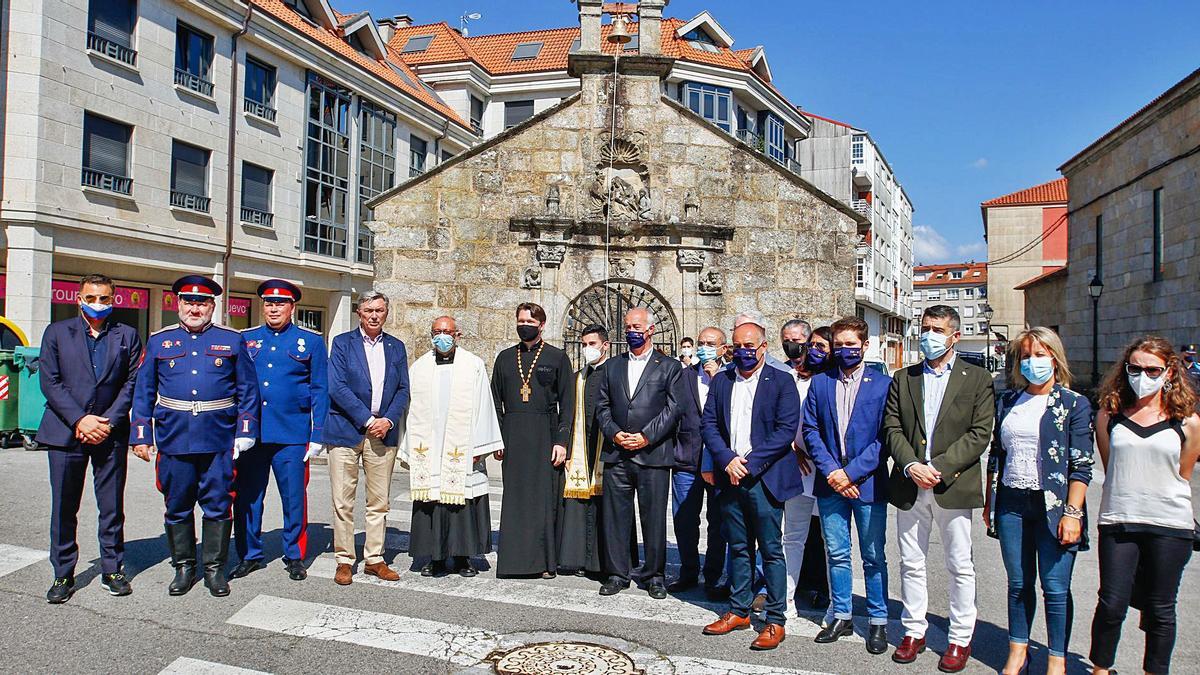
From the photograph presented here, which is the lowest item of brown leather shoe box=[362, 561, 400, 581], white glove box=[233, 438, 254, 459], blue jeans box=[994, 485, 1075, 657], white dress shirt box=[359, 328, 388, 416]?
brown leather shoe box=[362, 561, 400, 581]

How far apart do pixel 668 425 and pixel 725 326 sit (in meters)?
5.35

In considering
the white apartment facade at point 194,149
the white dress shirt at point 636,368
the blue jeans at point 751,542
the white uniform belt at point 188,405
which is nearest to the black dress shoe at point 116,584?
the white uniform belt at point 188,405

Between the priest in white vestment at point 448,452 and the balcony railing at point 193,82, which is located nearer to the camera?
the priest in white vestment at point 448,452

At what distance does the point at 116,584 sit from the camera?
17.5 feet

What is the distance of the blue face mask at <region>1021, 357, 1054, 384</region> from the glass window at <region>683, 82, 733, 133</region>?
29548 millimetres

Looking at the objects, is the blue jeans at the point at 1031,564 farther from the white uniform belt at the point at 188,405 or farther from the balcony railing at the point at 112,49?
the balcony railing at the point at 112,49

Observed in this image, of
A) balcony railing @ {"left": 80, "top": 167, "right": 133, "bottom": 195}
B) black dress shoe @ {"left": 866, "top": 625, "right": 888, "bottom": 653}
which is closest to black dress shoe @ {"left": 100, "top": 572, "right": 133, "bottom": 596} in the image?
black dress shoe @ {"left": 866, "top": 625, "right": 888, "bottom": 653}

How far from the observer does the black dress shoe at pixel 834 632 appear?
478 centimetres

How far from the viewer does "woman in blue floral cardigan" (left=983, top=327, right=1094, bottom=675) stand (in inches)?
164

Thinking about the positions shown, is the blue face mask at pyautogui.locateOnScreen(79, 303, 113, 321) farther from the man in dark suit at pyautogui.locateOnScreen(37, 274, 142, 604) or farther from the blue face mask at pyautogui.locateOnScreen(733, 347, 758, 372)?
the blue face mask at pyautogui.locateOnScreen(733, 347, 758, 372)

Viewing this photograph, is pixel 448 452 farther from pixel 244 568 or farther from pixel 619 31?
pixel 619 31

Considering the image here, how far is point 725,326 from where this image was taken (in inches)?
432

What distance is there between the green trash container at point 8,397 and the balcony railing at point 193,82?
34.6ft

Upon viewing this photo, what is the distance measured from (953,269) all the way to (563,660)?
104 meters
